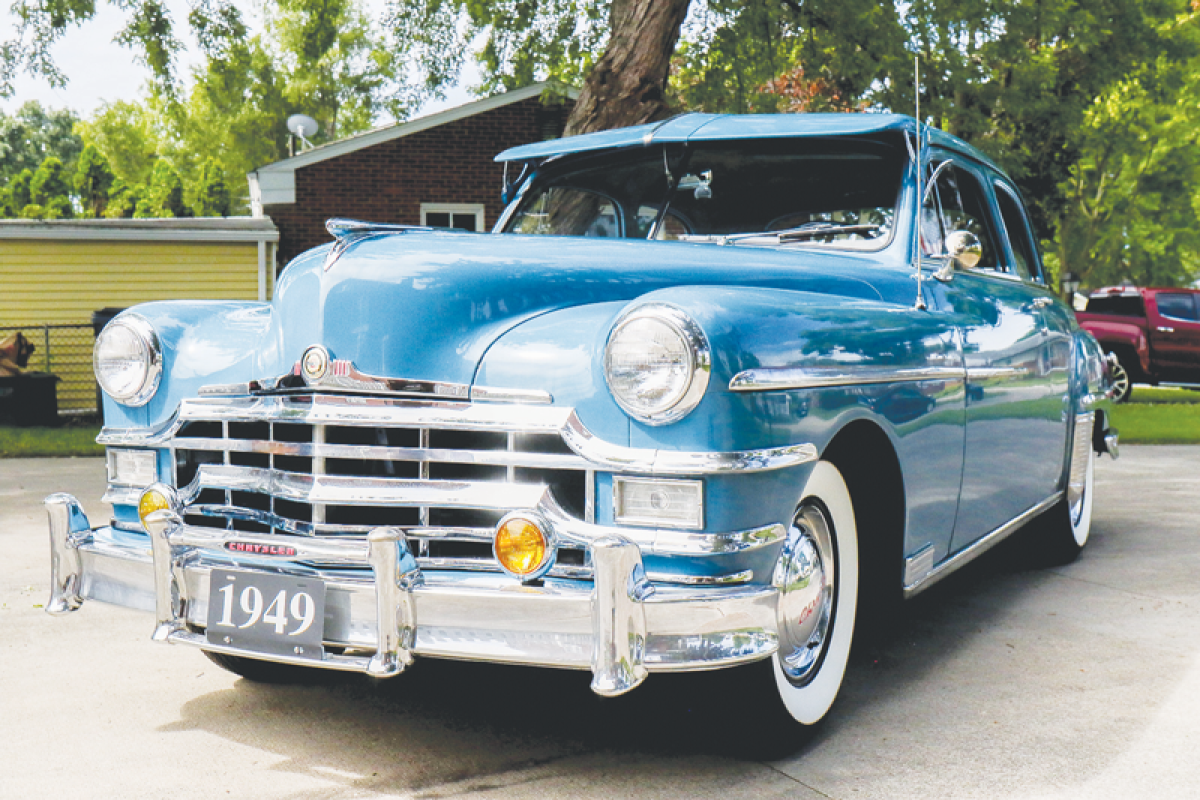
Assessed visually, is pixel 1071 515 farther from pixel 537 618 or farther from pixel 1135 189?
pixel 1135 189

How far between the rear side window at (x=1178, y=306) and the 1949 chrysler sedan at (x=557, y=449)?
17.3 metres

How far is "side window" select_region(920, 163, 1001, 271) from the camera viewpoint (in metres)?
4.06

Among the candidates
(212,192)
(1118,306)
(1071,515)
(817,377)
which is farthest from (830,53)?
(212,192)

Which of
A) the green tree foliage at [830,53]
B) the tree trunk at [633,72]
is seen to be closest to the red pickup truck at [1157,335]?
the green tree foliage at [830,53]

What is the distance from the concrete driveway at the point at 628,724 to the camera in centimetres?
286

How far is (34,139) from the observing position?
6500cm

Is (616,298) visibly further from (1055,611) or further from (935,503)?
(1055,611)

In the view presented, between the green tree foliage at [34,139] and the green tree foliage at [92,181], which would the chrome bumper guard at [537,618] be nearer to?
the green tree foliage at [92,181]

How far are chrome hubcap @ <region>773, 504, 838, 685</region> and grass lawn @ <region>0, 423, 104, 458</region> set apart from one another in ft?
25.3

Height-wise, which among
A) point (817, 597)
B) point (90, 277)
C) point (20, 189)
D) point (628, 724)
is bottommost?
point (628, 724)

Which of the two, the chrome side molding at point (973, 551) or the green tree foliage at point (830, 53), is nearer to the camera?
the chrome side molding at point (973, 551)

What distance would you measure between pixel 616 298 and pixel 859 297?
2.76ft

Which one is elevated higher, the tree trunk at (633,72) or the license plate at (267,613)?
the tree trunk at (633,72)

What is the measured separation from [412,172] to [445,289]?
1502 cm
